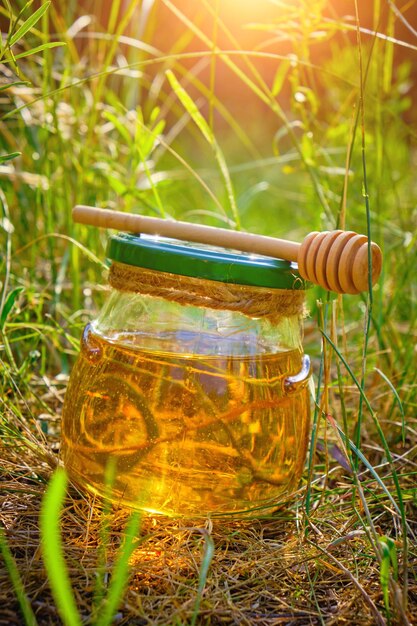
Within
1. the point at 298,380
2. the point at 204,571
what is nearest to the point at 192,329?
the point at 298,380

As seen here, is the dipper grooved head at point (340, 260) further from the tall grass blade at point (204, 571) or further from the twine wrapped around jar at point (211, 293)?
the tall grass blade at point (204, 571)

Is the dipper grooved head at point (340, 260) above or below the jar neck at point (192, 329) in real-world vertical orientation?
above

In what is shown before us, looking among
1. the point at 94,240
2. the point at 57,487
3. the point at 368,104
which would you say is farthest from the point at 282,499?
the point at 368,104

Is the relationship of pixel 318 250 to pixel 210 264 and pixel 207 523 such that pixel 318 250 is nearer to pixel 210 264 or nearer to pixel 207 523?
pixel 210 264

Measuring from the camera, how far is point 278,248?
2.76 ft

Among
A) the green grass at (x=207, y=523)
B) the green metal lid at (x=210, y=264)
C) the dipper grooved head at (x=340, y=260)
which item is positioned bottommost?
Result: the green grass at (x=207, y=523)

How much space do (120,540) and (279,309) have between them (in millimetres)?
346

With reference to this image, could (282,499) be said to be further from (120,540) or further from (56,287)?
(56,287)

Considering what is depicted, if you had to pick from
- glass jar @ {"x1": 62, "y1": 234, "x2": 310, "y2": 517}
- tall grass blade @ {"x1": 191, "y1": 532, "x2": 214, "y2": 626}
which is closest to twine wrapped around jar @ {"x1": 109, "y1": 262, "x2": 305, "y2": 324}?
glass jar @ {"x1": 62, "y1": 234, "x2": 310, "y2": 517}

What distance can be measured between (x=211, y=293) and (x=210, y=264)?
0.14ft

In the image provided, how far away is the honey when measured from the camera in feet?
2.70

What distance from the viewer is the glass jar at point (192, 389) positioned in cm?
82

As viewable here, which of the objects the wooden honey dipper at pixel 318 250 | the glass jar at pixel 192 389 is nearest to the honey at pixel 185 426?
the glass jar at pixel 192 389

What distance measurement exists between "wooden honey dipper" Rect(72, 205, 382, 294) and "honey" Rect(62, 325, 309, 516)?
129 mm
